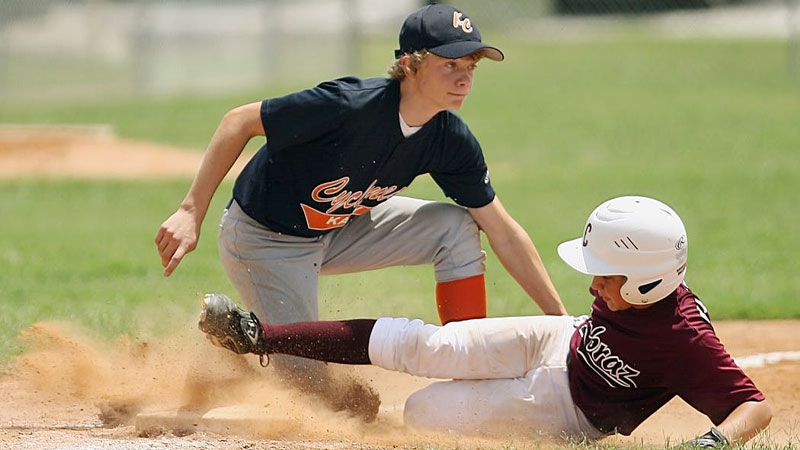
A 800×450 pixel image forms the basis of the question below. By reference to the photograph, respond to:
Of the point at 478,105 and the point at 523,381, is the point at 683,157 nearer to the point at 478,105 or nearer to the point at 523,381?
the point at 478,105

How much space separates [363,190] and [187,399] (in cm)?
103

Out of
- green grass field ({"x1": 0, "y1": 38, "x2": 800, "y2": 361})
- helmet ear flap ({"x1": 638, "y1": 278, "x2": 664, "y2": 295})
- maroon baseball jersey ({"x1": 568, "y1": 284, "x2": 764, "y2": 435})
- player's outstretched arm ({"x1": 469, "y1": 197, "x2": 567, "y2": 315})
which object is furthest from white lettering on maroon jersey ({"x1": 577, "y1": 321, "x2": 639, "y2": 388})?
green grass field ({"x1": 0, "y1": 38, "x2": 800, "y2": 361})

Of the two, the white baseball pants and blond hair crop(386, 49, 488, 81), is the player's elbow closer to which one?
blond hair crop(386, 49, 488, 81)

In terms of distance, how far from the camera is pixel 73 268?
7.82 meters

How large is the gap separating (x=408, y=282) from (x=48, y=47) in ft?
39.1

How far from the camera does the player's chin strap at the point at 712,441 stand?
12.0ft

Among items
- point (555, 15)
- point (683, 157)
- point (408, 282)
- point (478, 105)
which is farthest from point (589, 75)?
point (408, 282)

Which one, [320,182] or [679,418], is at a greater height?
[320,182]

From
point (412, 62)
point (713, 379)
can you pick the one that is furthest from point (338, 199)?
point (713, 379)

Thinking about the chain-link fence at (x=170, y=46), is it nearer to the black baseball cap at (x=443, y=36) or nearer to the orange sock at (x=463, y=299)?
the orange sock at (x=463, y=299)

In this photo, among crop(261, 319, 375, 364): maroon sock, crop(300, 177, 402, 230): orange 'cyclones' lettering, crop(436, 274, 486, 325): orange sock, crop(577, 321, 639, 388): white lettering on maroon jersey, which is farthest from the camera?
crop(436, 274, 486, 325): orange sock

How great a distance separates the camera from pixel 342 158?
4414 millimetres

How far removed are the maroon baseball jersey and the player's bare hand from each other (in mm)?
1415

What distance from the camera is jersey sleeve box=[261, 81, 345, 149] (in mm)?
4316
